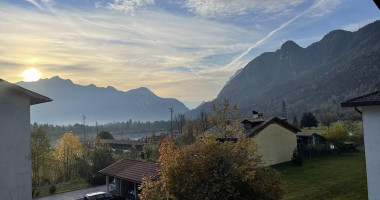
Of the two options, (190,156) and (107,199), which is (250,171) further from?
(107,199)

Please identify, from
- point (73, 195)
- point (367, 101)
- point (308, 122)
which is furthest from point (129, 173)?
point (308, 122)

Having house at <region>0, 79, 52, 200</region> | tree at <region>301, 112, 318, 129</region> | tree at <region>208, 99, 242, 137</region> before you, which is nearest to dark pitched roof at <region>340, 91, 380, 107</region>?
tree at <region>208, 99, 242, 137</region>

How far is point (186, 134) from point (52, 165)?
22.9 meters

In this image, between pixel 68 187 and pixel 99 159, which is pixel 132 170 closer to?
pixel 99 159

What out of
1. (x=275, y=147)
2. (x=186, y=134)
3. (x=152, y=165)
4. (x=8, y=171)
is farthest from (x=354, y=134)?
(x=8, y=171)

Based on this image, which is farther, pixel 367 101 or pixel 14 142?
pixel 367 101

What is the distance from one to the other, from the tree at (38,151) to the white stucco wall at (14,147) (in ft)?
109

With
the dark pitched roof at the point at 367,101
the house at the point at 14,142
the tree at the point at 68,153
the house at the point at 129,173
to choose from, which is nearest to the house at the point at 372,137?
the dark pitched roof at the point at 367,101

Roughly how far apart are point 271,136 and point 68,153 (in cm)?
3357

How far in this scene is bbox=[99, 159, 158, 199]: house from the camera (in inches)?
1137

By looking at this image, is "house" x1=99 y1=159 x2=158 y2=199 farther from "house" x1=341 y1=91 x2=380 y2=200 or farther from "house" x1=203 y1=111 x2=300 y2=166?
"house" x1=341 y1=91 x2=380 y2=200

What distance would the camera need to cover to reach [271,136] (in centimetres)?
3941

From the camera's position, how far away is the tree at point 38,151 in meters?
44.3

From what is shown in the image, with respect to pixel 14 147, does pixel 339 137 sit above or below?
below
